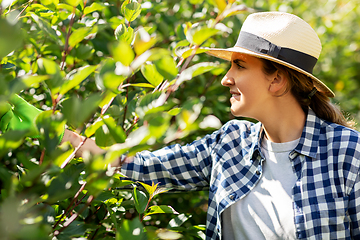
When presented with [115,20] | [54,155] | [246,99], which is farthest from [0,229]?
[246,99]

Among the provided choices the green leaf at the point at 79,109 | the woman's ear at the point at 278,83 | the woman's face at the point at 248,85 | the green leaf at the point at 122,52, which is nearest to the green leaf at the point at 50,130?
the green leaf at the point at 79,109

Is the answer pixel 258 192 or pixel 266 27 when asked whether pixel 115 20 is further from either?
pixel 258 192

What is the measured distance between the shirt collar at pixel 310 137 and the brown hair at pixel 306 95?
0.20 ft

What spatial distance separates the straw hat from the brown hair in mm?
67

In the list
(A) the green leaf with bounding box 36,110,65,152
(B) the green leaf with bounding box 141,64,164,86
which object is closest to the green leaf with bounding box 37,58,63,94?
(A) the green leaf with bounding box 36,110,65,152

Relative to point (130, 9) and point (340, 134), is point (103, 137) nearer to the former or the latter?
point (130, 9)

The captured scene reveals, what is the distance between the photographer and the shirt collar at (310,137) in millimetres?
1274

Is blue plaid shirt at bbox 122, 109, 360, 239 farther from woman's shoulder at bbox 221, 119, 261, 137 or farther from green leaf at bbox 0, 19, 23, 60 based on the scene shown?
green leaf at bbox 0, 19, 23, 60

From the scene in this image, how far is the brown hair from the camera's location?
135 centimetres

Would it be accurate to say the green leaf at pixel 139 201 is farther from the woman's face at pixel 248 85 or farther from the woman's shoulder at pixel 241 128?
the woman's shoulder at pixel 241 128

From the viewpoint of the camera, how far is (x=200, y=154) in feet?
4.75

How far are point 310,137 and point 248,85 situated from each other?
33cm

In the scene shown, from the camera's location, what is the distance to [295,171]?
128 cm

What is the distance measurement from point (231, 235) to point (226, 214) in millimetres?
89
